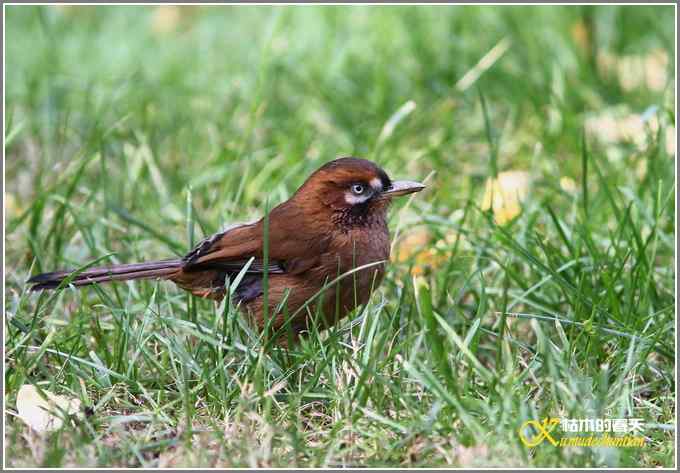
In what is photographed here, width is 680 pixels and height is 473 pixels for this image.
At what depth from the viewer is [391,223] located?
5.36 m

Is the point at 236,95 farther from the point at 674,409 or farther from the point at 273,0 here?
the point at 674,409

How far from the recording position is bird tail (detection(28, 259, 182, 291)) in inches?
170

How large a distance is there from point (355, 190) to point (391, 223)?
3.26 feet

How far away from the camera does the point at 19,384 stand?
3695mm

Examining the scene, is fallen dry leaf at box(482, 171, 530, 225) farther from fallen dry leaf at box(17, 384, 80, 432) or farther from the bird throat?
fallen dry leaf at box(17, 384, 80, 432)

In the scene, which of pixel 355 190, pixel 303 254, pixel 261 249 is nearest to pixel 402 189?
pixel 355 190

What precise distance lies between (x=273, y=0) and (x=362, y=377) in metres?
4.09

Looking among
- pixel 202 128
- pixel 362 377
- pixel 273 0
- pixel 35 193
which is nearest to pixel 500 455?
pixel 362 377

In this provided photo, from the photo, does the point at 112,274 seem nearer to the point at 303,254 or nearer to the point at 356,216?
the point at 303,254

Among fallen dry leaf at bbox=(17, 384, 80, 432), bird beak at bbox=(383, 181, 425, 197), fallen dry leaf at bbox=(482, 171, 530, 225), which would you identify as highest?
bird beak at bbox=(383, 181, 425, 197)

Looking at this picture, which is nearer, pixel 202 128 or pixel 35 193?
pixel 35 193

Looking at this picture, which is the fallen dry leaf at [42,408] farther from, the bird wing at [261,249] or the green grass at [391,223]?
the bird wing at [261,249]

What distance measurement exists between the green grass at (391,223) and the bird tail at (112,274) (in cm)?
8

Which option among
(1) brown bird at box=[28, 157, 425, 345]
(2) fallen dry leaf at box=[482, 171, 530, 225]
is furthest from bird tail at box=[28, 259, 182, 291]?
(2) fallen dry leaf at box=[482, 171, 530, 225]
